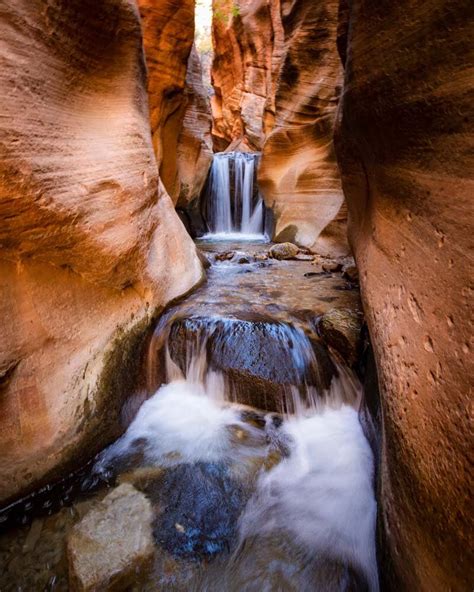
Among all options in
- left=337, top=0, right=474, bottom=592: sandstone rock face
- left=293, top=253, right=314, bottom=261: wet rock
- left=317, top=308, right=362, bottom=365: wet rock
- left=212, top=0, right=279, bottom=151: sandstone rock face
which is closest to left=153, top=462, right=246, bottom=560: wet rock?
left=337, top=0, right=474, bottom=592: sandstone rock face

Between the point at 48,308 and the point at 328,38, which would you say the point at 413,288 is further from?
the point at 328,38

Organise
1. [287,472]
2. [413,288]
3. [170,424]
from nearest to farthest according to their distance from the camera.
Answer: [413,288], [287,472], [170,424]

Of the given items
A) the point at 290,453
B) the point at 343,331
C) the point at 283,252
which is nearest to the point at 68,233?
the point at 290,453

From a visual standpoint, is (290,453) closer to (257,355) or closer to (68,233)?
(257,355)

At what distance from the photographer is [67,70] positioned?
8.74ft

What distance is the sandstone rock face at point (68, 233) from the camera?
208 cm

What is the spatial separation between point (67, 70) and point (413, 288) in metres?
3.10

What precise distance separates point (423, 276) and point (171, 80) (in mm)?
8009

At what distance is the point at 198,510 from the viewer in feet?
7.21

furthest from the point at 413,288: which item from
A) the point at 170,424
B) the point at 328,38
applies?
the point at 328,38

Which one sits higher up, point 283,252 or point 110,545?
point 283,252

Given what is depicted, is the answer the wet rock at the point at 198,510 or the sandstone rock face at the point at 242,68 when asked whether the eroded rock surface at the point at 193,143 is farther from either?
the wet rock at the point at 198,510

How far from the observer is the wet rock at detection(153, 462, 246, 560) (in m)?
1.96

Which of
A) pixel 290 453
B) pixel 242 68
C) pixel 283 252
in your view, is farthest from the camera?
pixel 242 68
